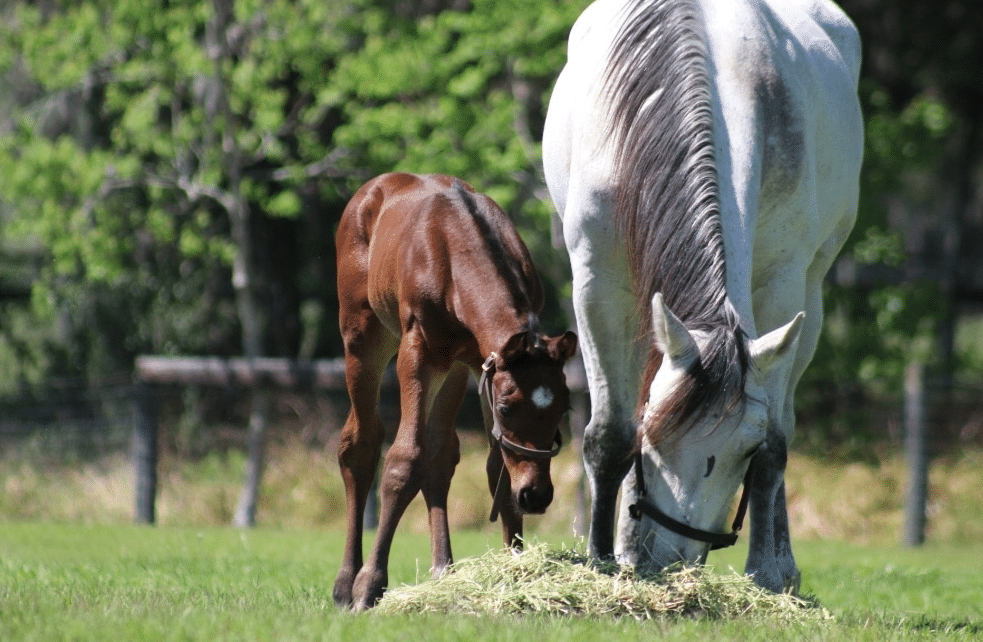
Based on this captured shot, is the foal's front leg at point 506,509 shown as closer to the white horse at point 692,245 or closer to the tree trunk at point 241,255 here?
the white horse at point 692,245

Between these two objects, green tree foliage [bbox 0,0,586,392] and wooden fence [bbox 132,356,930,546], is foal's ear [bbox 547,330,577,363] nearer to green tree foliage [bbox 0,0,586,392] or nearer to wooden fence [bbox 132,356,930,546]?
wooden fence [bbox 132,356,930,546]

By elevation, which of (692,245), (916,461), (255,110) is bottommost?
(916,461)

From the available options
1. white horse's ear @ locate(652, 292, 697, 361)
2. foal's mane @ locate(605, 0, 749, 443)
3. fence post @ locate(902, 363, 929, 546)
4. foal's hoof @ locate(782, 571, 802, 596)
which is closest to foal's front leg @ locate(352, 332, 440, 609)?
foal's mane @ locate(605, 0, 749, 443)

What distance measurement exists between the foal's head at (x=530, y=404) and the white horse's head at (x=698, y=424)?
356mm

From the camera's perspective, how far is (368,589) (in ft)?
14.4

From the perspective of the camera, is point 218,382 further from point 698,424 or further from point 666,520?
point 698,424

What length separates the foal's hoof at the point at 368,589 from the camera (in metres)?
4.36

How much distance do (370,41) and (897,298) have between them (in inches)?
224

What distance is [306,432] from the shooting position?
11.7 metres

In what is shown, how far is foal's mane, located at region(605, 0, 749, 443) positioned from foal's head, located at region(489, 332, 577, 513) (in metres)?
0.33

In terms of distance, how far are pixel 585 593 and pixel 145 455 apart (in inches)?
270

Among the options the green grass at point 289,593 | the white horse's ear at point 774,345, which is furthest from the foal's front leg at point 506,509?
the white horse's ear at point 774,345

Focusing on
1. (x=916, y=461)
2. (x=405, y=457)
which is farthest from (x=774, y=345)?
(x=916, y=461)

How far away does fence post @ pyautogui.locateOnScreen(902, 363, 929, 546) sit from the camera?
9.71 metres
